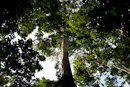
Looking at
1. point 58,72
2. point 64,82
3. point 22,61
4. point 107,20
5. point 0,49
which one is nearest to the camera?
point 107,20

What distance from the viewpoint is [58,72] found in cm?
628

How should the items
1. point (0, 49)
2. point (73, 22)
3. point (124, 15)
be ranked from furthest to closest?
1. point (73, 22)
2. point (0, 49)
3. point (124, 15)

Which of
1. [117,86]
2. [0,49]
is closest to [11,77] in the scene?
[0,49]

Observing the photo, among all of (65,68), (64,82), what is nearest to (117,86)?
(65,68)

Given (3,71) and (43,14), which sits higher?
(43,14)

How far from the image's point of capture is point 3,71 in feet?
16.9

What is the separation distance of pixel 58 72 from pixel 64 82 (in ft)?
4.23

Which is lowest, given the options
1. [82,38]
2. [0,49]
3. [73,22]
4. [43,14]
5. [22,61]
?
[22,61]

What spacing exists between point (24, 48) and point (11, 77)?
2.04m

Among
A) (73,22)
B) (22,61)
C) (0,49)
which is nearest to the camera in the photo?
(0,49)

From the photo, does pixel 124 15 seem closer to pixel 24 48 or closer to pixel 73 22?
pixel 73 22

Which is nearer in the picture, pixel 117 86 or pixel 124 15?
pixel 124 15

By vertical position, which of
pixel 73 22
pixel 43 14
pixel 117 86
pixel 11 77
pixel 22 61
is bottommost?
pixel 117 86

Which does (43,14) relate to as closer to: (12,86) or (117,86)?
(12,86)
